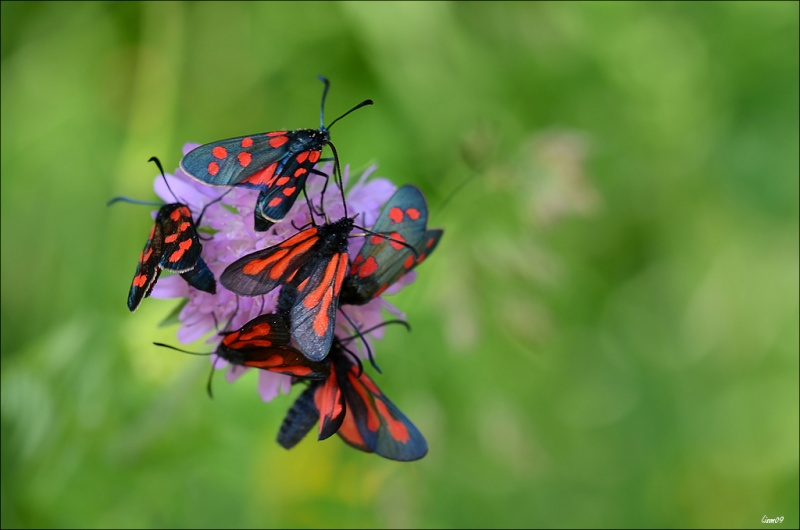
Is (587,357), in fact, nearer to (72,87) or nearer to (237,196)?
(237,196)

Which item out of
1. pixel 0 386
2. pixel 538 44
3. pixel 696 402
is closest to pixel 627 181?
pixel 538 44

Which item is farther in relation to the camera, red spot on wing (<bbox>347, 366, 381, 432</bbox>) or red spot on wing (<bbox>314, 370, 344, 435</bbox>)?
red spot on wing (<bbox>347, 366, 381, 432</bbox>)

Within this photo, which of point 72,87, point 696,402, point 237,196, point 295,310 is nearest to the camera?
point 295,310

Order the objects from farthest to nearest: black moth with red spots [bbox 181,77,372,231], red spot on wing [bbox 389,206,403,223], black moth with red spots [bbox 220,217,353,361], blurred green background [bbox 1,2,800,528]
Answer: blurred green background [bbox 1,2,800,528] → red spot on wing [bbox 389,206,403,223] → black moth with red spots [bbox 181,77,372,231] → black moth with red spots [bbox 220,217,353,361]

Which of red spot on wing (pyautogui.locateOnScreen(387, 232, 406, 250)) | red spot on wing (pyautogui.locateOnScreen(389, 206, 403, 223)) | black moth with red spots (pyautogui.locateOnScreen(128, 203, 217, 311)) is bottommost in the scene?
black moth with red spots (pyautogui.locateOnScreen(128, 203, 217, 311))

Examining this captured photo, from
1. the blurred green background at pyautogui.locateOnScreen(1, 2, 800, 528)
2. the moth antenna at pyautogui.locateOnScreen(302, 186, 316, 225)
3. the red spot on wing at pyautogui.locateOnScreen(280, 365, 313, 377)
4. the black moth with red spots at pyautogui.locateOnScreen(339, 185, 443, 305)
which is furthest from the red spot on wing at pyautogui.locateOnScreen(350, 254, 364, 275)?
the blurred green background at pyautogui.locateOnScreen(1, 2, 800, 528)

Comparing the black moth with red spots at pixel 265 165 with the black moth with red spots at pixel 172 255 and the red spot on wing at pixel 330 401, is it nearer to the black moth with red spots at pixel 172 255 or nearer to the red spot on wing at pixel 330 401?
the black moth with red spots at pixel 172 255

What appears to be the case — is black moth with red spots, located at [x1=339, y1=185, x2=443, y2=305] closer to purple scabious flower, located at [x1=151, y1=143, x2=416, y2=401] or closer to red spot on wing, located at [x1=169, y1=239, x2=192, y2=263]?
purple scabious flower, located at [x1=151, y1=143, x2=416, y2=401]
